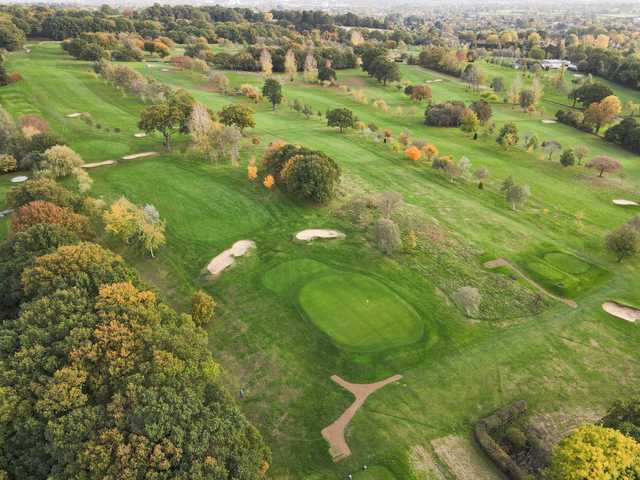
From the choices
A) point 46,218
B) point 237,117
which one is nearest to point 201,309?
point 46,218

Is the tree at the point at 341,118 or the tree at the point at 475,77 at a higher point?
the tree at the point at 475,77

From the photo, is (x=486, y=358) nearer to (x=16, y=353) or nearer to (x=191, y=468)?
(x=191, y=468)

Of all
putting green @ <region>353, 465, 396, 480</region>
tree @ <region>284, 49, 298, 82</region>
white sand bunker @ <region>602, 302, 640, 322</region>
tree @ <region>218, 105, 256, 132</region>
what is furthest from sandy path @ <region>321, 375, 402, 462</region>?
tree @ <region>284, 49, 298, 82</region>

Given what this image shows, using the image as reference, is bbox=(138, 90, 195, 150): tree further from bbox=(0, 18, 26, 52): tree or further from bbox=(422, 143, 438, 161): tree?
bbox=(0, 18, 26, 52): tree

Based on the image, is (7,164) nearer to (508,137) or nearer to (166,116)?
(166,116)

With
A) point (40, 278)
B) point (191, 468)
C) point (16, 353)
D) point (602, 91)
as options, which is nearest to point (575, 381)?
point (191, 468)

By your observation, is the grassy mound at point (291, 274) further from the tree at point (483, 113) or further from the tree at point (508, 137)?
the tree at point (483, 113)

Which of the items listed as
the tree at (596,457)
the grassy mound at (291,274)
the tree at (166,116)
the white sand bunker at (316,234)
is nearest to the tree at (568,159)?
the white sand bunker at (316,234)
